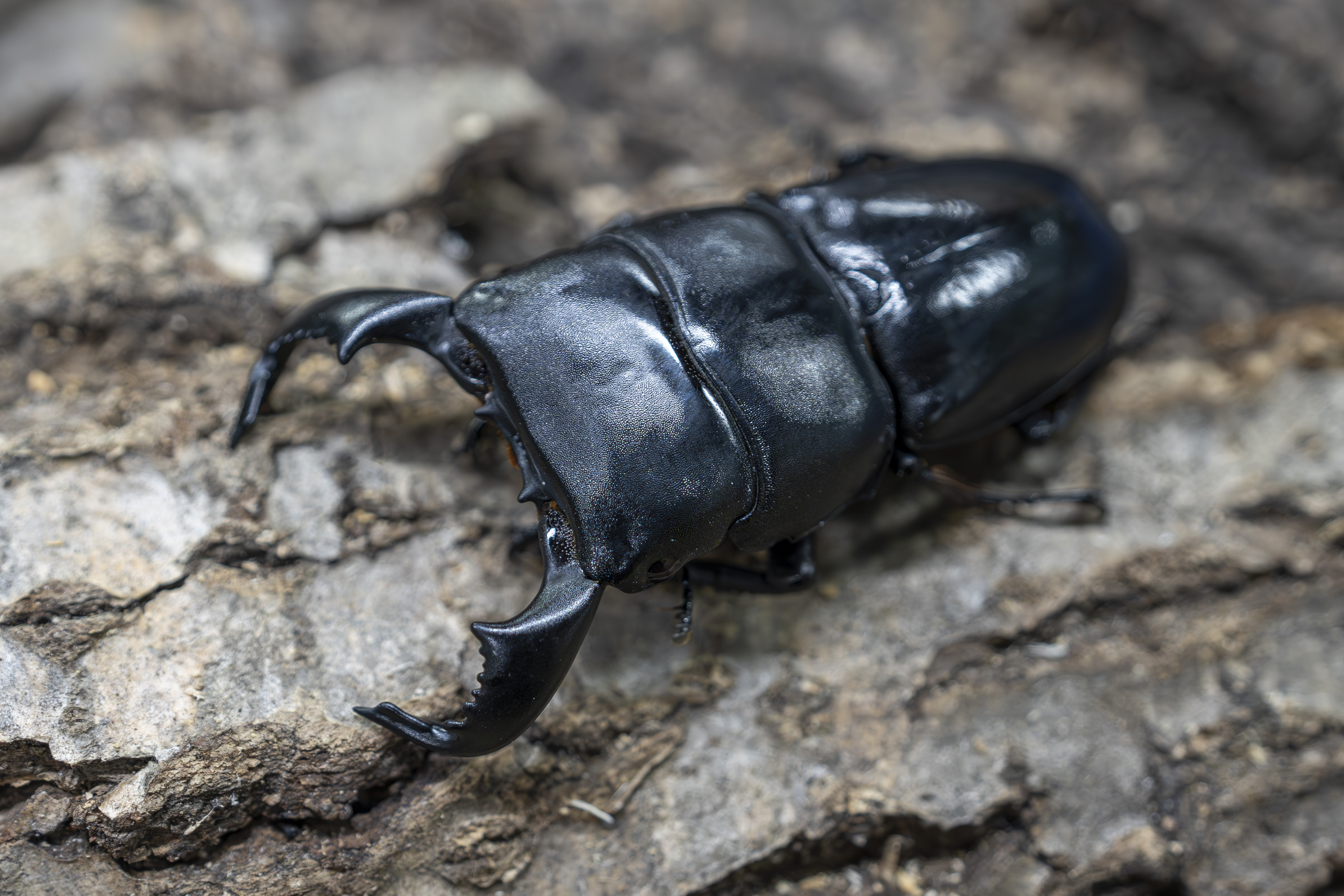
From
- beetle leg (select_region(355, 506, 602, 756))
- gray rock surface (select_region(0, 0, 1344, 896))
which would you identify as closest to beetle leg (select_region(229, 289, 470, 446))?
gray rock surface (select_region(0, 0, 1344, 896))

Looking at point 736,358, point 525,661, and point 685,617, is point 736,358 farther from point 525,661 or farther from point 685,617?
point 525,661

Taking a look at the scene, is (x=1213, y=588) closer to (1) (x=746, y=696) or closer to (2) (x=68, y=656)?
(1) (x=746, y=696)

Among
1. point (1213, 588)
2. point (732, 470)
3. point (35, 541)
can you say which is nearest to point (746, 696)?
point (732, 470)

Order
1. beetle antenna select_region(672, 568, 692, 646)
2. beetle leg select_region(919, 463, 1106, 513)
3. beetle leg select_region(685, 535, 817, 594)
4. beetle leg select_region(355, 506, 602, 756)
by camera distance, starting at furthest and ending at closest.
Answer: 1. beetle leg select_region(919, 463, 1106, 513)
2. beetle leg select_region(685, 535, 817, 594)
3. beetle antenna select_region(672, 568, 692, 646)
4. beetle leg select_region(355, 506, 602, 756)

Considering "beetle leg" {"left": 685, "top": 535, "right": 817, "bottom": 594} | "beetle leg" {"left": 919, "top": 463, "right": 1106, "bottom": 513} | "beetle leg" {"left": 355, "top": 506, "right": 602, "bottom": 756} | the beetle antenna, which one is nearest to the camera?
"beetle leg" {"left": 355, "top": 506, "right": 602, "bottom": 756}

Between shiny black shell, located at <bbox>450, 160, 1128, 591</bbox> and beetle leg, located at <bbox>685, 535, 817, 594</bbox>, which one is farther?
beetle leg, located at <bbox>685, 535, 817, 594</bbox>

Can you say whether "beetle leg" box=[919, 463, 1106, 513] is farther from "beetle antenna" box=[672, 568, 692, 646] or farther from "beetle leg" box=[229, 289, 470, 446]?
"beetle leg" box=[229, 289, 470, 446]

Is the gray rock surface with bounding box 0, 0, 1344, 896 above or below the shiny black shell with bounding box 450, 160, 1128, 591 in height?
below

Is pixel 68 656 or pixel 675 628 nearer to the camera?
pixel 68 656

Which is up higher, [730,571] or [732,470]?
[732,470]
